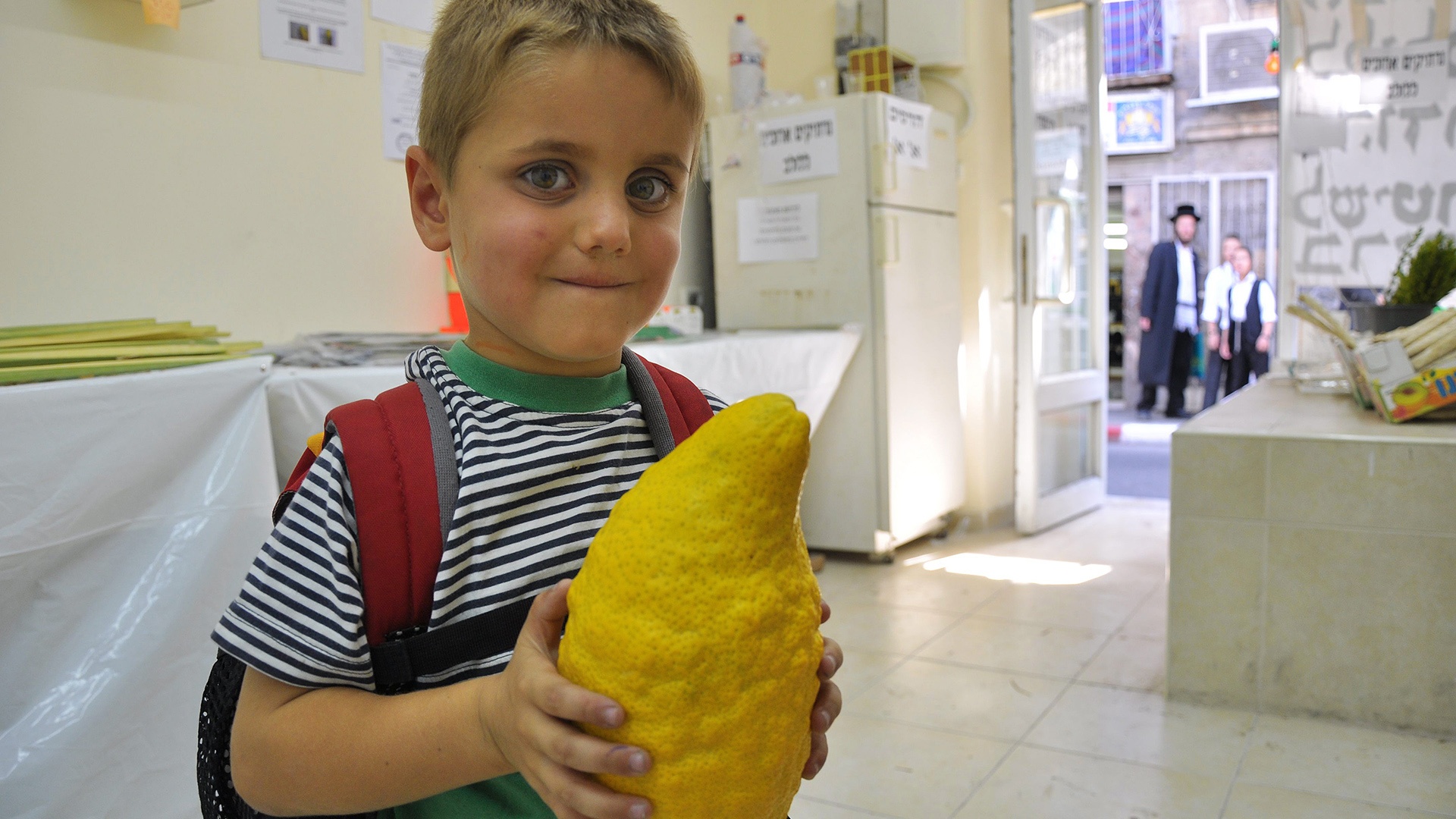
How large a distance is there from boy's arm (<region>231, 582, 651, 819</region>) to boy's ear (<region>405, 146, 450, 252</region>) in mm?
324

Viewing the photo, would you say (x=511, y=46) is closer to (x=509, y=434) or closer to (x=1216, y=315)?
(x=509, y=434)

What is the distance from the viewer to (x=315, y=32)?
2.43m

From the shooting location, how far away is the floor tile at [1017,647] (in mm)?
2564

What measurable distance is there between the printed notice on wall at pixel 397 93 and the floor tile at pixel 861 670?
6.21 feet

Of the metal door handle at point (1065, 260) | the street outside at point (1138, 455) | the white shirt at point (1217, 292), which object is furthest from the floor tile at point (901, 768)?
the white shirt at point (1217, 292)

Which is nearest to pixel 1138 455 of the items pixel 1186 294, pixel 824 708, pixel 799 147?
pixel 1186 294

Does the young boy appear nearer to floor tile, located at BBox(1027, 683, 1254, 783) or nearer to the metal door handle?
floor tile, located at BBox(1027, 683, 1254, 783)

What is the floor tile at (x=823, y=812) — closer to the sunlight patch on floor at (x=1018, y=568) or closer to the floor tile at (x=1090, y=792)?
the floor tile at (x=1090, y=792)

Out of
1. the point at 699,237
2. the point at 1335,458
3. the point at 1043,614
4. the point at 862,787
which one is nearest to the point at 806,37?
the point at 699,237

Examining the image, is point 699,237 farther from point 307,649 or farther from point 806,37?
point 307,649

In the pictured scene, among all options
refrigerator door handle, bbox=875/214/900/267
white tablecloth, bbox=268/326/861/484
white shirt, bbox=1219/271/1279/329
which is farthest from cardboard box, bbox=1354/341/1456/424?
white shirt, bbox=1219/271/1279/329

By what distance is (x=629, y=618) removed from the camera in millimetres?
464

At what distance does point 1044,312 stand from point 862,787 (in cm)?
303

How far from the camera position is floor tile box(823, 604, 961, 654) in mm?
2768
